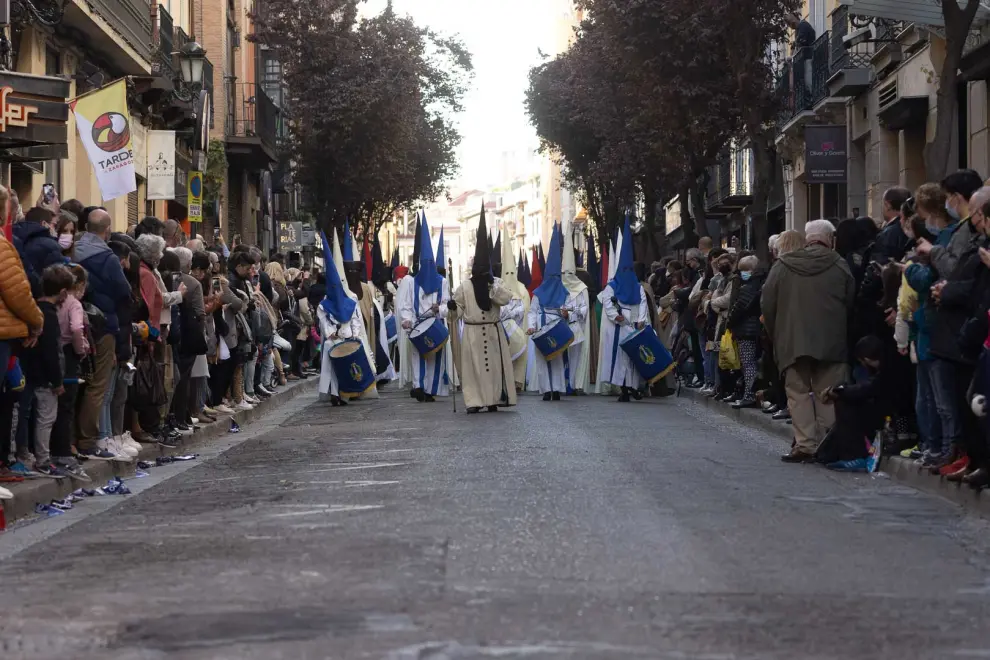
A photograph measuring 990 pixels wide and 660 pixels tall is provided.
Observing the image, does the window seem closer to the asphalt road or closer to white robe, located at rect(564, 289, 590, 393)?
white robe, located at rect(564, 289, 590, 393)

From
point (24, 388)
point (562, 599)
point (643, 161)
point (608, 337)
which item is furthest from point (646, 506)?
point (643, 161)

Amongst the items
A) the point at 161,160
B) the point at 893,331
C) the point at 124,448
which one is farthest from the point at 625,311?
the point at 124,448

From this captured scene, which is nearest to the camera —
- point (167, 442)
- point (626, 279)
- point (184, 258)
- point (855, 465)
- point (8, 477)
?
point (8, 477)

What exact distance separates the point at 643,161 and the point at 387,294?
16781 mm

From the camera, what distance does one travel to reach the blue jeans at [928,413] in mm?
11461

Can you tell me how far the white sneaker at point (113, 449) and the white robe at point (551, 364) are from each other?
417 inches

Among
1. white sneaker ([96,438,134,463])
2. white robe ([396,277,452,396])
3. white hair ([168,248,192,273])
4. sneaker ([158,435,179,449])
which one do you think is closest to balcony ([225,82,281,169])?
white robe ([396,277,452,396])

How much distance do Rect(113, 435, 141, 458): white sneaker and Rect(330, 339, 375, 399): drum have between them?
8851 millimetres

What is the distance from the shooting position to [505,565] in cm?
732

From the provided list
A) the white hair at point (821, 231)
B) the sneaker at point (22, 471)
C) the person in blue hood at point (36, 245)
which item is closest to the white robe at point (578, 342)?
the white hair at point (821, 231)

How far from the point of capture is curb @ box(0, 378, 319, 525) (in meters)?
10.3

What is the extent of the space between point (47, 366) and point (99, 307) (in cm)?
169

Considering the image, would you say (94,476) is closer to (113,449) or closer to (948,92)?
(113,449)

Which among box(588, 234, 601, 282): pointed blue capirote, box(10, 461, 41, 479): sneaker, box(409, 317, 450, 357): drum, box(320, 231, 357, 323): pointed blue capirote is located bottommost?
box(10, 461, 41, 479): sneaker
